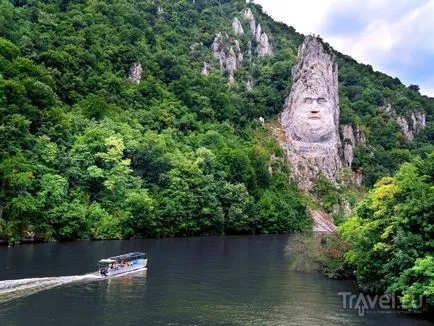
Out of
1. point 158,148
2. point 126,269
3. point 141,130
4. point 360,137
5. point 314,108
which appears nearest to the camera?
point 126,269

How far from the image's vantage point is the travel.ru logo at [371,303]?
31641 millimetres

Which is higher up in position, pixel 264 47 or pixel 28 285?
pixel 264 47

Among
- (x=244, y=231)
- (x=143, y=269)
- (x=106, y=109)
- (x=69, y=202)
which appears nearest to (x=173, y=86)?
(x=106, y=109)

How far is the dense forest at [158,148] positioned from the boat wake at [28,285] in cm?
1996

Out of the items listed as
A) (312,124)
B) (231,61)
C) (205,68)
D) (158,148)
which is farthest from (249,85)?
(158,148)

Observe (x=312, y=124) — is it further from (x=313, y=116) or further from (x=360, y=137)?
(x=360, y=137)

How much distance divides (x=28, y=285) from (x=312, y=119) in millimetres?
108241

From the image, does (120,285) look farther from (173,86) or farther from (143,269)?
(173,86)

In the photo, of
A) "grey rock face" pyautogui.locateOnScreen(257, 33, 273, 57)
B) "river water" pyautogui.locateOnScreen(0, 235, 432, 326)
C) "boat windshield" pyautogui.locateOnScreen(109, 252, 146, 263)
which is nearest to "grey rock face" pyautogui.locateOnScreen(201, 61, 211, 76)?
"grey rock face" pyautogui.locateOnScreen(257, 33, 273, 57)

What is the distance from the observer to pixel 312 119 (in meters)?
134

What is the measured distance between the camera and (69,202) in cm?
6712

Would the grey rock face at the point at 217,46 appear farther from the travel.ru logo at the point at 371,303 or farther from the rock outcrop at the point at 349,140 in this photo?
the travel.ru logo at the point at 371,303

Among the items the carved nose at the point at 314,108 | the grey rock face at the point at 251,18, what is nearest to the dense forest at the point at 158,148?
the carved nose at the point at 314,108

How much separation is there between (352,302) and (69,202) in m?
43.5
